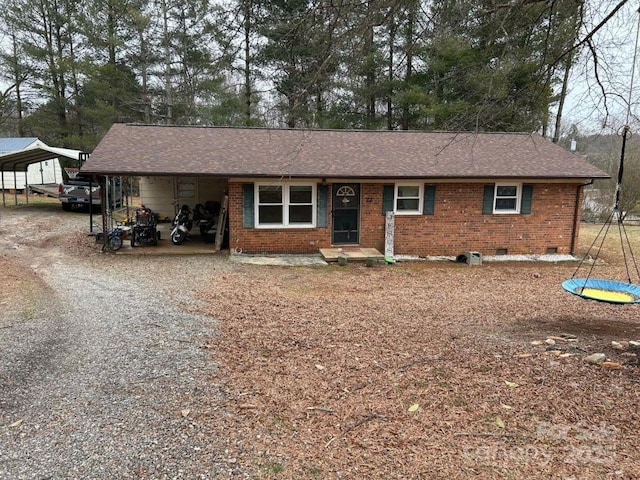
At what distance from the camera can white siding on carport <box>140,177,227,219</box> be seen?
1661 cm

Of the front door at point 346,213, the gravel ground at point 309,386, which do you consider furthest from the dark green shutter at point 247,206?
the gravel ground at point 309,386

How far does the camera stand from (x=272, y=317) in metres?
6.48

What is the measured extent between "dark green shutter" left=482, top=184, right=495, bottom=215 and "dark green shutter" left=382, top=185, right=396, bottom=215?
262 cm

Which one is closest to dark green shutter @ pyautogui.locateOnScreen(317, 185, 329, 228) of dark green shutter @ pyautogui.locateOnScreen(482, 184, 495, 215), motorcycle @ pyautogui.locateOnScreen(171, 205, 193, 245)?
motorcycle @ pyautogui.locateOnScreen(171, 205, 193, 245)

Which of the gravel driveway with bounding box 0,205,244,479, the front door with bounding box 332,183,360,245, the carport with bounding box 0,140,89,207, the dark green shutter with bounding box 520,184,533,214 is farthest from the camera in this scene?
the carport with bounding box 0,140,89,207

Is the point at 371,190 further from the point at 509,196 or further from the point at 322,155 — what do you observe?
the point at 509,196

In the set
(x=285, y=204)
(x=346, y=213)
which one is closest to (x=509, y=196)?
(x=346, y=213)

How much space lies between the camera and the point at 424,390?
4031 mm

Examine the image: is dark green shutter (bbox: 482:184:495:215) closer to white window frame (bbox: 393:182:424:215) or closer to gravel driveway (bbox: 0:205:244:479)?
white window frame (bbox: 393:182:424:215)

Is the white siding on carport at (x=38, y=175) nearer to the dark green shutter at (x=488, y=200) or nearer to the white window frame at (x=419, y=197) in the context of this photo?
the white window frame at (x=419, y=197)

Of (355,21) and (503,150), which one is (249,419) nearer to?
(355,21)

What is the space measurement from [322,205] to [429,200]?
9.74 feet

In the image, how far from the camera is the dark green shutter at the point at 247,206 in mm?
11789

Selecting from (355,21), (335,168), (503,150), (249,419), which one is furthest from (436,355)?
(503,150)
